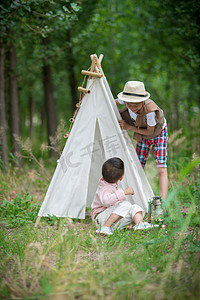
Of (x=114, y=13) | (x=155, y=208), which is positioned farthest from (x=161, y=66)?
(x=155, y=208)

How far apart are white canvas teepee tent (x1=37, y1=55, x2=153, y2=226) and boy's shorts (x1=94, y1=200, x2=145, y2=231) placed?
0.24 metres

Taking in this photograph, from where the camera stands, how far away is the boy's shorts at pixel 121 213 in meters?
3.23

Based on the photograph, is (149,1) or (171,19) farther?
(149,1)

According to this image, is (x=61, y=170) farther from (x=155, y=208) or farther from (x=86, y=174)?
(x=155, y=208)

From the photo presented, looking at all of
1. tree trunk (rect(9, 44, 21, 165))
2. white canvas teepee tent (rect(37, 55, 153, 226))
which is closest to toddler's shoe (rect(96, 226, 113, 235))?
white canvas teepee tent (rect(37, 55, 153, 226))

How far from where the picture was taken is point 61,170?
3.55 meters

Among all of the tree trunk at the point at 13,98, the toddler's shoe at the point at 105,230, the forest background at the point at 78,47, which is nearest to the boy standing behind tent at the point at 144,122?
the toddler's shoe at the point at 105,230

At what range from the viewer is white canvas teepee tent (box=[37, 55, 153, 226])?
139 inches

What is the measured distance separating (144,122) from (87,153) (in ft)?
2.46

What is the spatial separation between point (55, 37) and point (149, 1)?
7.83ft

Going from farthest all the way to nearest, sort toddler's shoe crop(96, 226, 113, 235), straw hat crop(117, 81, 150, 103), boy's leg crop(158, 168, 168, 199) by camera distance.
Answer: boy's leg crop(158, 168, 168, 199), straw hat crop(117, 81, 150, 103), toddler's shoe crop(96, 226, 113, 235)

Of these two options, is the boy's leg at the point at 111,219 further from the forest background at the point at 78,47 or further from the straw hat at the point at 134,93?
the forest background at the point at 78,47

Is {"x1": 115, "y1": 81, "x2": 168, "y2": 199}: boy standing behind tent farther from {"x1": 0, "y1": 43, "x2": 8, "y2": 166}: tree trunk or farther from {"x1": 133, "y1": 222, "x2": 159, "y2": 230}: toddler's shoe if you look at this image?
{"x1": 0, "y1": 43, "x2": 8, "y2": 166}: tree trunk

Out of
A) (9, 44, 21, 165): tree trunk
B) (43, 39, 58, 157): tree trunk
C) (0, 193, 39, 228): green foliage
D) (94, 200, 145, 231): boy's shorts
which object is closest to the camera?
(94, 200, 145, 231): boy's shorts
